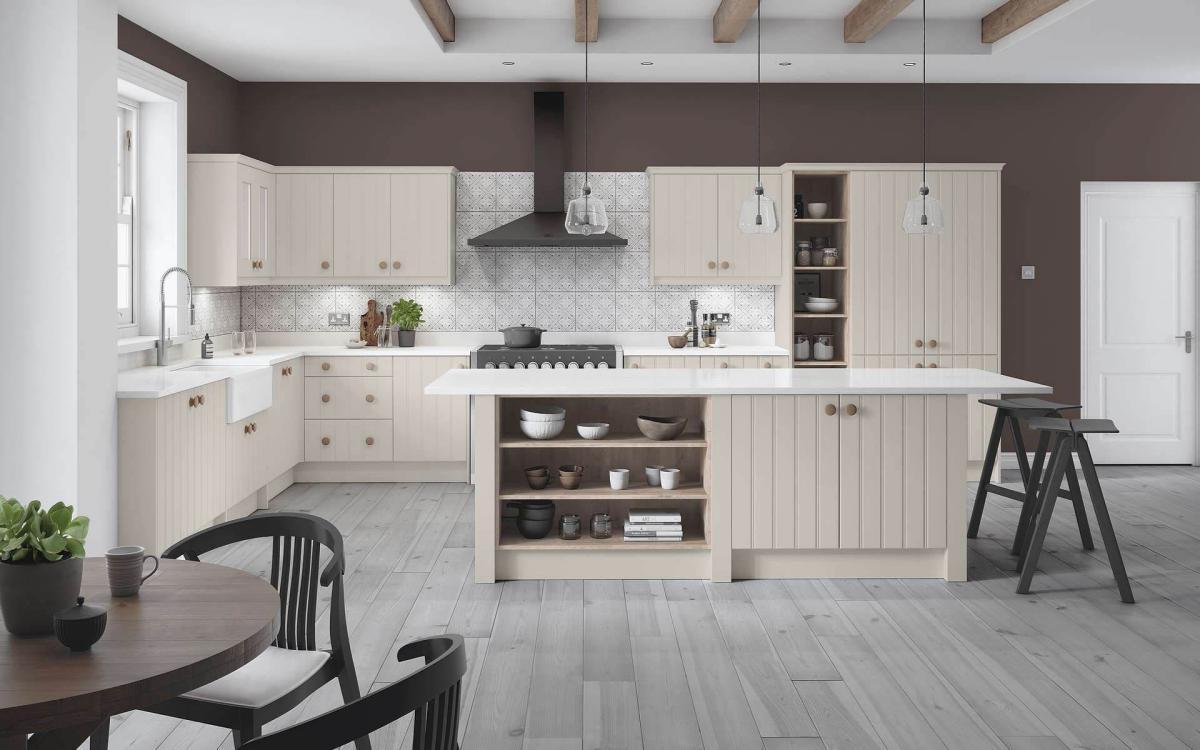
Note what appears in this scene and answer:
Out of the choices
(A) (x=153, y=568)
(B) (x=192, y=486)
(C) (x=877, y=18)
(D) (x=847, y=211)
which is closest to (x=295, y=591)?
(A) (x=153, y=568)

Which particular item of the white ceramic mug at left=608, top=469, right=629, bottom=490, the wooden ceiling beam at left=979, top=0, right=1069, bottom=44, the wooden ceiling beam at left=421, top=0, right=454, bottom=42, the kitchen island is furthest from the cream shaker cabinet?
the wooden ceiling beam at left=421, top=0, right=454, bottom=42

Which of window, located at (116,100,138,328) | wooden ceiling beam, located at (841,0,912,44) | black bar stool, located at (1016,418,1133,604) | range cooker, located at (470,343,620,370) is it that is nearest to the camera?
black bar stool, located at (1016,418,1133,604)

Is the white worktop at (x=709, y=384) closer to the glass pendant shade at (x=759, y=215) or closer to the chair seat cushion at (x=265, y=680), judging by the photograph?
the glass pendant shade at (x=759, y=215)

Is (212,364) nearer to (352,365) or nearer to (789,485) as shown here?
(352,365)

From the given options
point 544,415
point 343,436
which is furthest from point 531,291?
point 544,415

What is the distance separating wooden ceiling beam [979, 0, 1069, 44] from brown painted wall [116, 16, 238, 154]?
4874mm

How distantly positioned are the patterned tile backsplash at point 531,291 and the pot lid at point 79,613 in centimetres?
522

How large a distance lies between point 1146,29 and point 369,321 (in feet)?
16.8

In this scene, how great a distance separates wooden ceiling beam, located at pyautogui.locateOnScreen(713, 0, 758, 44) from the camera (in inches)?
199

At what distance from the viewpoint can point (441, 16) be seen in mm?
5305

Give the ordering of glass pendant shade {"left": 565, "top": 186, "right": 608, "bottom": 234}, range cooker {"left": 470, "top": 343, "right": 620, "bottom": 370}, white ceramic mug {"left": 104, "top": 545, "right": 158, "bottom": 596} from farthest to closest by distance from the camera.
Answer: range cooker {"left": 470, "top": 343, "right": 620, "bottom": 370} < glass pendant shade {"left": 565, "top": 186, "right": 608, "bottom": 234} < white ceramic mug {"left": 104, "top": 545, "right": 158, "bottom": 596}

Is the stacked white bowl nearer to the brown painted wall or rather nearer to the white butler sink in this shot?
the white butler sink

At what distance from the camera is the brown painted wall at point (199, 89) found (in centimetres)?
514

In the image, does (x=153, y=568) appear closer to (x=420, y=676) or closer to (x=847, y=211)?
(x=420, y=676)
